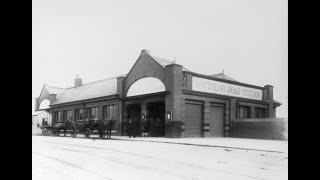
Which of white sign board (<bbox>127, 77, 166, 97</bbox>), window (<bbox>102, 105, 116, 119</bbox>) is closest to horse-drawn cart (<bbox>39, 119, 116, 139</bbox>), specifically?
white sign board (<bbox>127, 77, 166, 97</bbox>)

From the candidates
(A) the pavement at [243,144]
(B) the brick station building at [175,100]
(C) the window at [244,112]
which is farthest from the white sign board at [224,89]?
(A) the pavement at [243,144]

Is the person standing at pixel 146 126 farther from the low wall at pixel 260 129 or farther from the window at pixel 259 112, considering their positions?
Answer: the window at pixel 259 112

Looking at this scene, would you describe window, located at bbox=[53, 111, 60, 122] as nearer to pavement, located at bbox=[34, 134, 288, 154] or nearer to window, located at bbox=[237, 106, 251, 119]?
pavement, located at bbox=[34, 134, 288, 154]

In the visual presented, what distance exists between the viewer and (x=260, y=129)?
2253 cm

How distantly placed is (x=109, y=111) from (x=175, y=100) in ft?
25.2

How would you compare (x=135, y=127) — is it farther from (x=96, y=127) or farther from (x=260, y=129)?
(x=260, y=129)

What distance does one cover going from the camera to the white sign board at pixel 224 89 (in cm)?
2298

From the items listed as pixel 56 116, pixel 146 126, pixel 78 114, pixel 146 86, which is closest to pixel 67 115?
pixel 56 116

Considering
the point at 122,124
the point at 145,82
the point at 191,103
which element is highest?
the point at 145,82

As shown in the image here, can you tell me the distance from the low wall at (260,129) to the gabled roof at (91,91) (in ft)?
33.3
